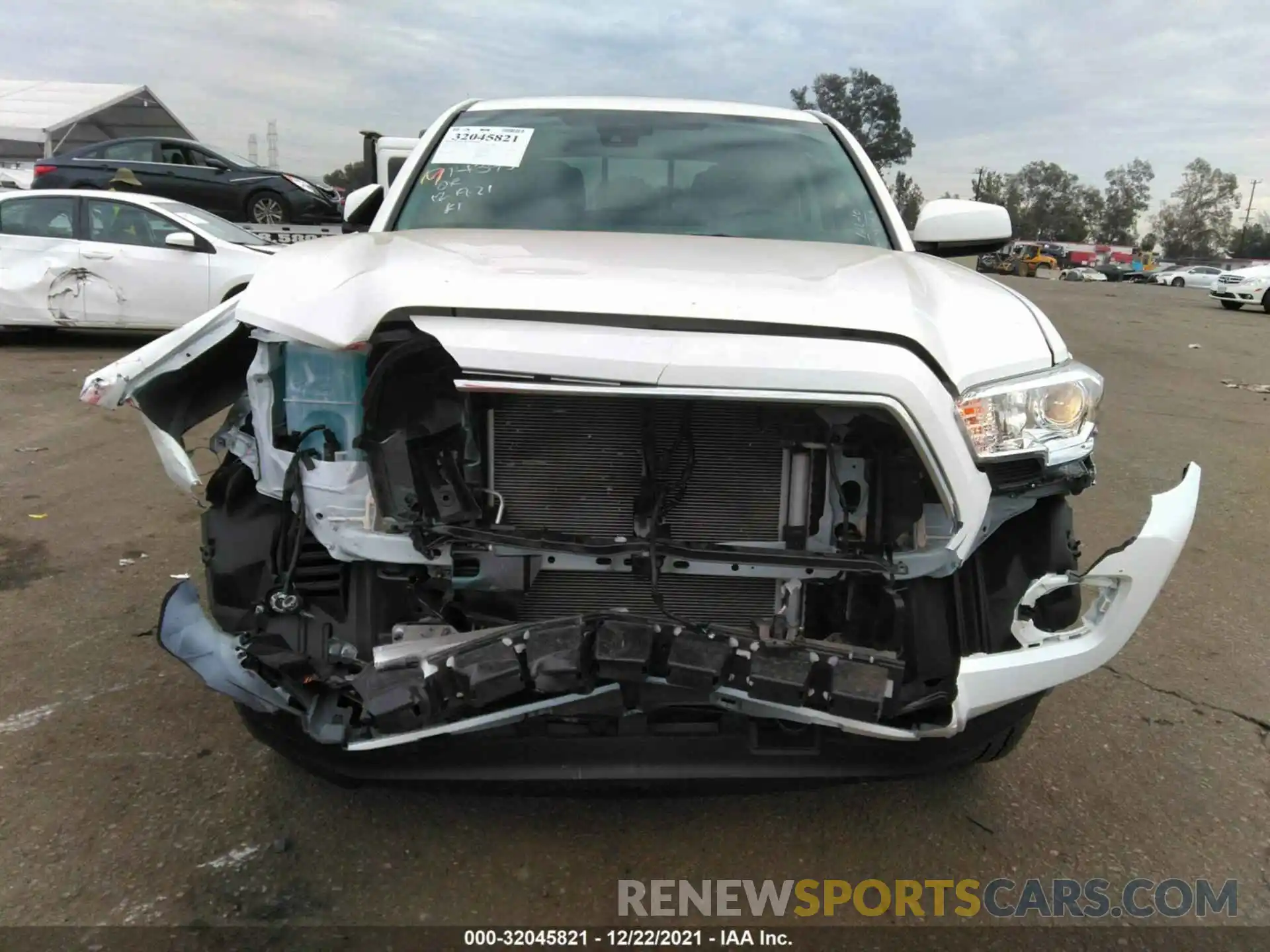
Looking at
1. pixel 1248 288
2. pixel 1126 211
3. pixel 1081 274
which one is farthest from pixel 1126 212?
pixel 1248 288

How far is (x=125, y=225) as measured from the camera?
28.6 ft

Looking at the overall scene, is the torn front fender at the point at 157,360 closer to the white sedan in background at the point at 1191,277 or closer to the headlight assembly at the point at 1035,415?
the headlight assembly at the point at 1035,415

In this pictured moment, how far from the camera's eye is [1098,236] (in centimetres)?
9806

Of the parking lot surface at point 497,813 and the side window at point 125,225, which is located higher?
the side window at point 125,225

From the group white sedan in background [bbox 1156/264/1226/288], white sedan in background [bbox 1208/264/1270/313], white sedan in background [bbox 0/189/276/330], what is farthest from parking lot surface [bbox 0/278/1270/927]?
white sedan in background [bbox 1156/264/1226/288]

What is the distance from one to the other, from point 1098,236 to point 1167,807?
11009cm

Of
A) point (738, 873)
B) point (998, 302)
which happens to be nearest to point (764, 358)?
point (998, 302)

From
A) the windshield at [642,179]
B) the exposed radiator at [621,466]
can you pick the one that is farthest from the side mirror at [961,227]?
the exposed radiator at [621,466]

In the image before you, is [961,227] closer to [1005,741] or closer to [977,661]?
[1005,741]

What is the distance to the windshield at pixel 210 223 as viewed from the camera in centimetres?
884

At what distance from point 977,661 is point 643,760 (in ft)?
2.40

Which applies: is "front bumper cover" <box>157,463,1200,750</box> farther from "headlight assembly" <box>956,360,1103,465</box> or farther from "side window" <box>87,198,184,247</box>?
"side window" <box>87,198,184,247</box>

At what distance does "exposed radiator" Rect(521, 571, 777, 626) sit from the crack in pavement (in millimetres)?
Result: 1706

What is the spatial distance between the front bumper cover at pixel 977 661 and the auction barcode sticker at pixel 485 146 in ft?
6.50
